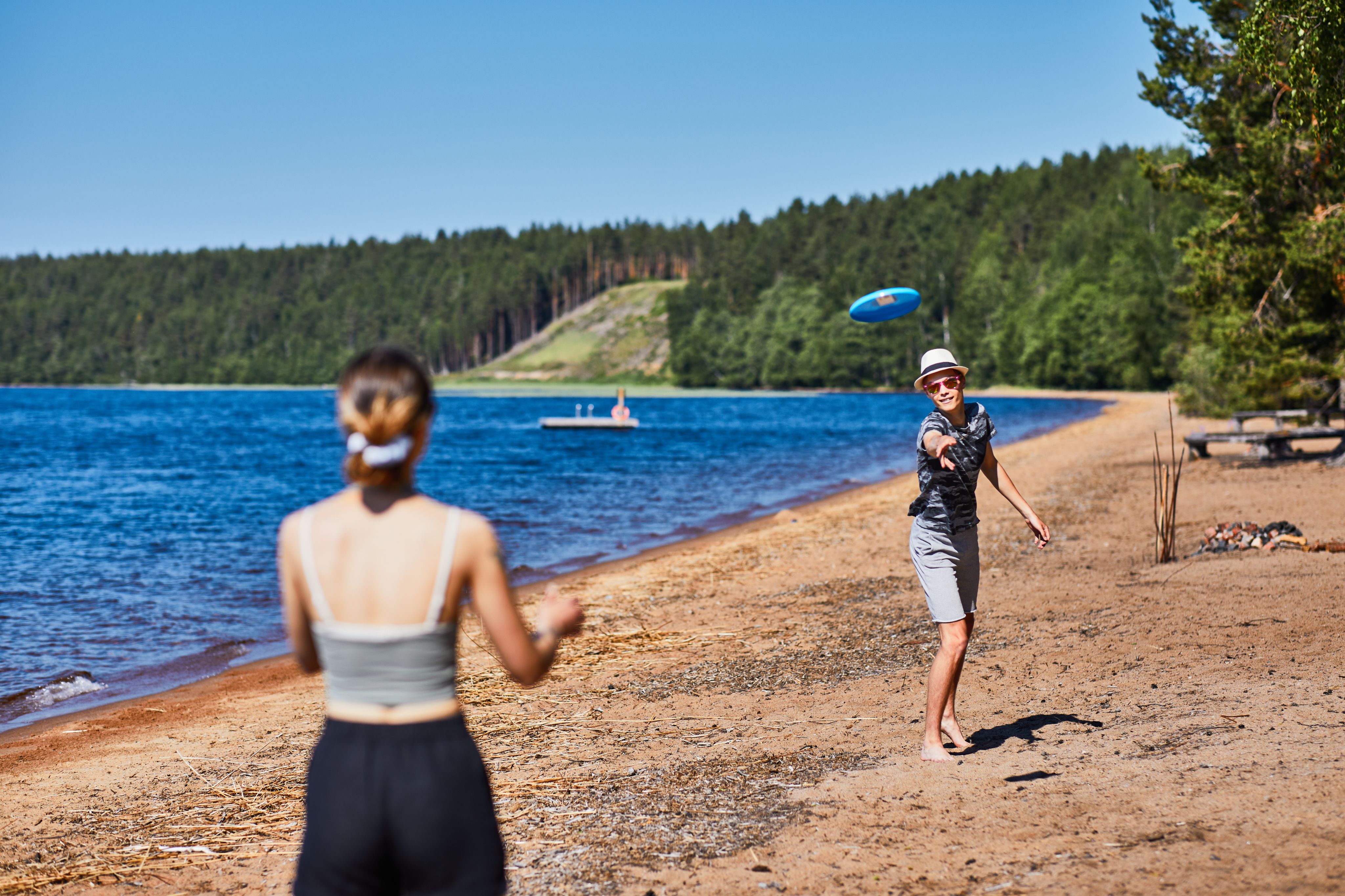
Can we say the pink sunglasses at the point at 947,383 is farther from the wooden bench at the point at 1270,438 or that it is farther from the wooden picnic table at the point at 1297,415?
the wooden picnic table at the point at 1297,415

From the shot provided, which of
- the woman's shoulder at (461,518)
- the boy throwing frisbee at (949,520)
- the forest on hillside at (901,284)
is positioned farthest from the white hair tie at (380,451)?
the forest on hillside at (901,284)

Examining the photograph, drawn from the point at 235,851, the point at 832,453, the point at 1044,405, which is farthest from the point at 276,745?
the point at 1044,405

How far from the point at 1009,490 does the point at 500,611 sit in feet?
13.6

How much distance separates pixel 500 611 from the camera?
8.21 ft

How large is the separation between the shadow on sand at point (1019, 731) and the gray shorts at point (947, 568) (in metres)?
0.83

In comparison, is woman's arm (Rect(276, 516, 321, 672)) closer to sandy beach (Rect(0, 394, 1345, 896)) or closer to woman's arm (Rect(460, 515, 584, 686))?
woman's arm (Rect(460, 515, 584, 686))

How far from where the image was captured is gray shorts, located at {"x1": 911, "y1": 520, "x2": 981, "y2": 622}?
5.81 metres

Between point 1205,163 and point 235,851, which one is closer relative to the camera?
point 235,851

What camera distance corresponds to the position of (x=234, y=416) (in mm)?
88125

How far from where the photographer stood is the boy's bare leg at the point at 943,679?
5.86m

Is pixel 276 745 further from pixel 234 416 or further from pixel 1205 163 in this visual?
pixel 234 416

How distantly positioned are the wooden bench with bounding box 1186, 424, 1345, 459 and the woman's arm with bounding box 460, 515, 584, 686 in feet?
68.1

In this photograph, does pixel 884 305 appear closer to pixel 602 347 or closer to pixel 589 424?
pixel 589 424

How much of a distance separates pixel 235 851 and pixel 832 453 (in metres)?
36.7
